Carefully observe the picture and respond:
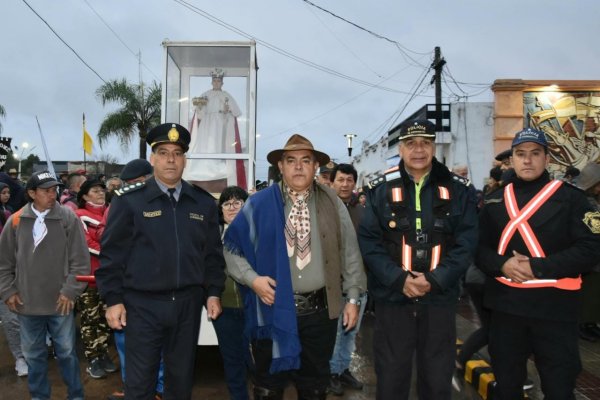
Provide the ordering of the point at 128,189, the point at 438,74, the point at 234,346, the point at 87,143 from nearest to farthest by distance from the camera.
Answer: the point at 128,189 → the point at 234,346 → the point at 87,143 → the point at 438,74

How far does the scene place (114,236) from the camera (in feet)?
9.66

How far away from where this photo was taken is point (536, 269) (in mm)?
3084

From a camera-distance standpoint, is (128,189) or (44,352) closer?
(128,189)

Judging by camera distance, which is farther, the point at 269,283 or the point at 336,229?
the point at 336,229

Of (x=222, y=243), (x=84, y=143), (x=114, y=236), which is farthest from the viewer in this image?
(x=84, y=143)

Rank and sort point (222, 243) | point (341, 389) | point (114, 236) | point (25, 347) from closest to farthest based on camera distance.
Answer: point (114, 236), point (222, 243), point (25, 347), point (341, 389)

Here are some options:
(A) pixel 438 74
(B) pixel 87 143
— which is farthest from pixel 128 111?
(A) pixel 438 74

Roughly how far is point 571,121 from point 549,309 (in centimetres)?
1764

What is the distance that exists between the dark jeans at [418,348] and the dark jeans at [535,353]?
1.37ft

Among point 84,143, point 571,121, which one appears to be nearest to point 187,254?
point 84,143

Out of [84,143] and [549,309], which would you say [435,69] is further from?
[549,309]

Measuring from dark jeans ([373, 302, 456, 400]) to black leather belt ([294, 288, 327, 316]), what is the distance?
424 mm

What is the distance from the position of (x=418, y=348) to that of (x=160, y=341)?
5.53ft

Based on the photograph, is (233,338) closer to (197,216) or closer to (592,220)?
(197,216)
